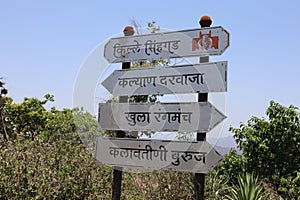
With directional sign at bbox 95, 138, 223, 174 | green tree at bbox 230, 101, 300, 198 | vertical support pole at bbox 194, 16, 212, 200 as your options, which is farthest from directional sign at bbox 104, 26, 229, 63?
green tree at bbox 230, 101, 300, 198

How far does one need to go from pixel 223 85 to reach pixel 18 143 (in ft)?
13.2

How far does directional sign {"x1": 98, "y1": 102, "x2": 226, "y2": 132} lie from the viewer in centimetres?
423

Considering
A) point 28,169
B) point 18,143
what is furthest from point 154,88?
point 18,143

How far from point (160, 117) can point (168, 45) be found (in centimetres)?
87

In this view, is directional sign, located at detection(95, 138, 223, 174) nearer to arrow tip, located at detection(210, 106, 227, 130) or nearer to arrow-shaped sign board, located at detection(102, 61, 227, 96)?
arrow tip, located at detection(210, 106, 227, 130)

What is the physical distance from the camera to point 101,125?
5.10 metres

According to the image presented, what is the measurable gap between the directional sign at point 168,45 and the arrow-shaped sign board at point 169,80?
17 centimetres

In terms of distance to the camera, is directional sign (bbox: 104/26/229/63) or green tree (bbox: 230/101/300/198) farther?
green tree (bbox: 230/101/300/198)

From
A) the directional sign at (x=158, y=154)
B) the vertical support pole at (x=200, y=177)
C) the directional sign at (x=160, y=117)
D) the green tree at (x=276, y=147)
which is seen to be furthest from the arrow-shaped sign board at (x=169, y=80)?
the green tree at (x=276, y=147)

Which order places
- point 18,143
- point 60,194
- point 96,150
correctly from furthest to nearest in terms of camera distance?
point 18,143 → point 60,194 → point 96,150

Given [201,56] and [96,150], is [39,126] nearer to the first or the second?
[96,150]

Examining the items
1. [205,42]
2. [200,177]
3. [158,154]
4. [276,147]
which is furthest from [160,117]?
[276,147]

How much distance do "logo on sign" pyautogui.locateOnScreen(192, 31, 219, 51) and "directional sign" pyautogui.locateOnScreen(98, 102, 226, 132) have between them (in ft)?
2.07

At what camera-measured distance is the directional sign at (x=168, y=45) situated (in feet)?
14.2
